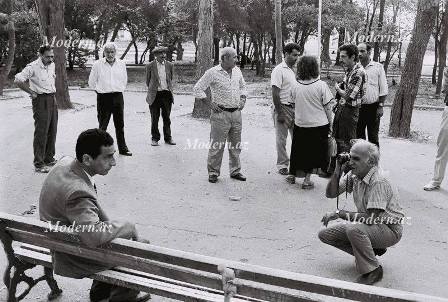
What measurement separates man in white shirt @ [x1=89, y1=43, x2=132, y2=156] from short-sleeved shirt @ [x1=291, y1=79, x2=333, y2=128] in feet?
10.3

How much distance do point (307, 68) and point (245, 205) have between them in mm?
1842

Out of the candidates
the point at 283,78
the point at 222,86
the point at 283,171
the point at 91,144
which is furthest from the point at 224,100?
the point at 91,144

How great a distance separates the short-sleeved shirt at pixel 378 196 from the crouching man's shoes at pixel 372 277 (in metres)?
0.42

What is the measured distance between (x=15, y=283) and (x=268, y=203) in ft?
11.3

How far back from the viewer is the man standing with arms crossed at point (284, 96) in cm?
761

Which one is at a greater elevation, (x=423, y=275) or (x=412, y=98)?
(x=412, y=98)

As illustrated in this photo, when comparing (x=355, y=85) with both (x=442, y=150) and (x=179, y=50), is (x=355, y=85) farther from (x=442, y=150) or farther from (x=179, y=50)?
(x=179, y=50)

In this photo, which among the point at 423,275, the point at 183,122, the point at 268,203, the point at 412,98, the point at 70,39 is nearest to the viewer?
the point at 423,275

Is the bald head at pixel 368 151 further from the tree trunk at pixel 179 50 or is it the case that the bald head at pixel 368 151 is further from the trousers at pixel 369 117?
the tree trunk at pixel 179 50

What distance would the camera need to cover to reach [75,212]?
11.5 ft

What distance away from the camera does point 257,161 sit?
896cm

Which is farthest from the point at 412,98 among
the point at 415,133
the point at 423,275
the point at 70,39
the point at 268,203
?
the point at 70,39

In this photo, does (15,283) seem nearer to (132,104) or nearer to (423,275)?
(423,275)

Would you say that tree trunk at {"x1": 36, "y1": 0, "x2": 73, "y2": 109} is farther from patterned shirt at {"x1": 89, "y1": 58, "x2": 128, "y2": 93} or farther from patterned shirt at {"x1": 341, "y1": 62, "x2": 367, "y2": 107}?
patterned shirt at {"x1": 341, "y1": 62, "x2": 367, "y2": 107}
